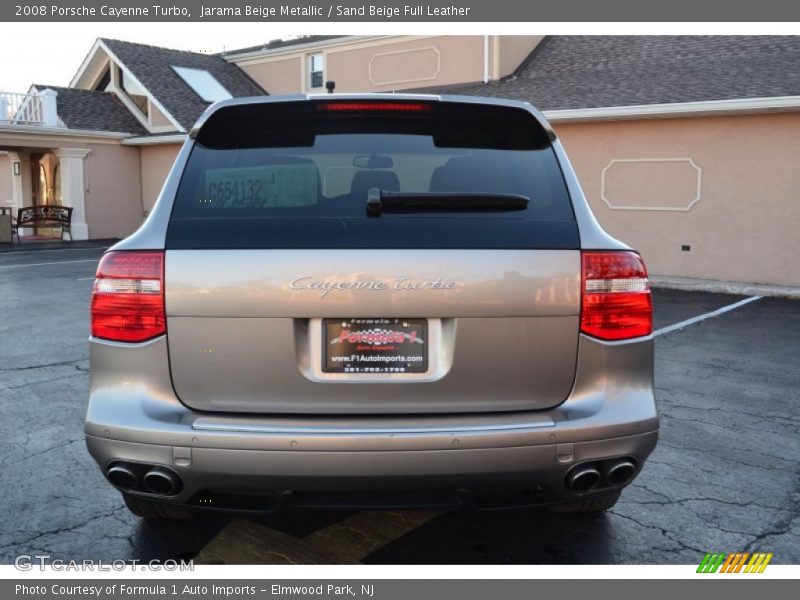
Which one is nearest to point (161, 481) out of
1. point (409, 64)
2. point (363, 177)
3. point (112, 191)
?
point (363, 177)

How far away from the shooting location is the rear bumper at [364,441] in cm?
241

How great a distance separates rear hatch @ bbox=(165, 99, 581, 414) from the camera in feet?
8.14

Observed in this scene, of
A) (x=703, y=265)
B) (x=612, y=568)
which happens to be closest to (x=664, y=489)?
(x=612, y=568)

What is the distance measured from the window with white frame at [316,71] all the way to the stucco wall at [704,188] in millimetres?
10640

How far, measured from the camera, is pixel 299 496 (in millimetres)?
2539

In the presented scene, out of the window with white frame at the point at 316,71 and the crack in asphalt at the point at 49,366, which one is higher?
the window with white frame at the point at 316,71

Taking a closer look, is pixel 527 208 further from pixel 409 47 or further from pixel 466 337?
pixel 409 47

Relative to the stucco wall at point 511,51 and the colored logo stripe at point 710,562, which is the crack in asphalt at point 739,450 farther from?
the stucco wall at point 511,51

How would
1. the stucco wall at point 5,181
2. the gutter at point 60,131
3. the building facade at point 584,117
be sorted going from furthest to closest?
the stucco wall at point 5,181, the gutter at point 60,131, the building facade at point 584,117

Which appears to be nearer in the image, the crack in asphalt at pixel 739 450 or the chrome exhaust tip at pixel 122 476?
the chrome exhaust tip at pixel 122 476

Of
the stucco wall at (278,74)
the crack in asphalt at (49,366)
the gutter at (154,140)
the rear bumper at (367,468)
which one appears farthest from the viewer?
the stucco wall at (278,74)

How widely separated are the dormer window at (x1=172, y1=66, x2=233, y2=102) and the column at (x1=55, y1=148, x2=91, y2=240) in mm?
4333

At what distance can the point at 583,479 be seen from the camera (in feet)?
8.36

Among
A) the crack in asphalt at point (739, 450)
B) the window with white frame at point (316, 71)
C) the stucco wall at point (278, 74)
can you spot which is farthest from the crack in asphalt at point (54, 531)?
the stucco wall at point (278, 74)
